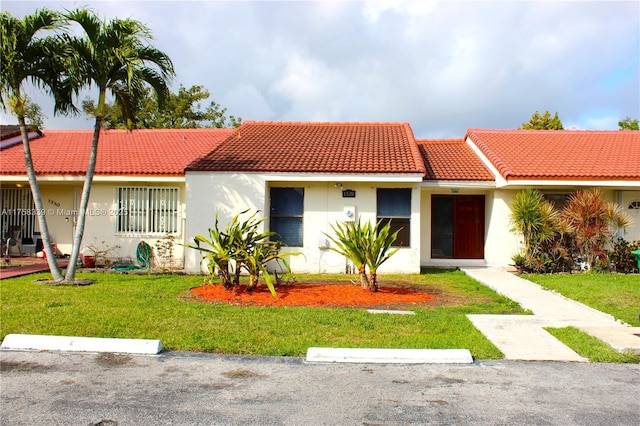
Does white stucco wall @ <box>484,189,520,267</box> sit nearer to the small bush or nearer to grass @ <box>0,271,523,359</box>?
the small bush

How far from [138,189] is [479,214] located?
10541 millimetres

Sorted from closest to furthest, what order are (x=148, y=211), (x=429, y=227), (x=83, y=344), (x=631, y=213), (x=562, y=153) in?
(x=83, y=344), (x=631, y=213), (x=148, y=211), (x=429, y=227), (x=562, y=153)

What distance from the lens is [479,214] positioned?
16.8m

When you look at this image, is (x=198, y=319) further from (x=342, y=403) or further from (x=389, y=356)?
(x=342, y=403)

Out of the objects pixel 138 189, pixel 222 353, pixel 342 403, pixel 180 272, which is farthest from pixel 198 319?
pixel 138 189

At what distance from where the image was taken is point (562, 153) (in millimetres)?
16875

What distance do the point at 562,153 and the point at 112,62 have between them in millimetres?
13381

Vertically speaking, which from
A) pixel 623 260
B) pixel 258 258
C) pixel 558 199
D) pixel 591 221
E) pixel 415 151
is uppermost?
pixel 415 151

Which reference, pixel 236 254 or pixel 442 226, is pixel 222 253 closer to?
pixel 236 254

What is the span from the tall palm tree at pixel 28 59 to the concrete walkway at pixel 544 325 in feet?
31.4

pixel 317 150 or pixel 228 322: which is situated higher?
pixel 317 150

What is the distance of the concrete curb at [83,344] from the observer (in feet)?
22.1

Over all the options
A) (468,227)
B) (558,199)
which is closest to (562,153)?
(558,199)

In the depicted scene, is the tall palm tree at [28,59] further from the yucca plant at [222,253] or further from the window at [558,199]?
the window at [558,199]
